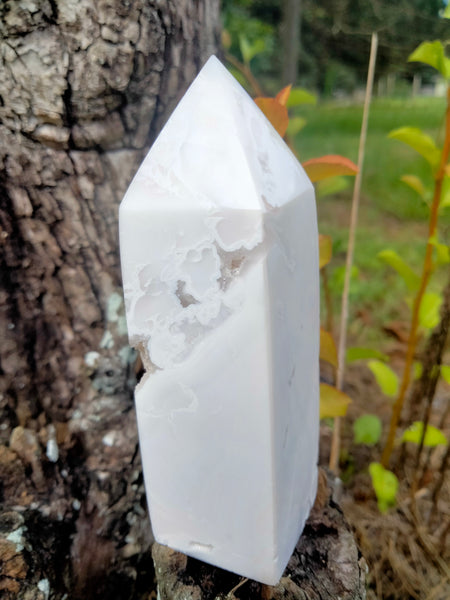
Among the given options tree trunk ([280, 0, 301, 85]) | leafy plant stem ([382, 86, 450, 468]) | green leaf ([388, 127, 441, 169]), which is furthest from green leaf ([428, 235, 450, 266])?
tree trunk ([280, 0, 301, 85])

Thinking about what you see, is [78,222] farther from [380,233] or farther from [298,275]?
[380,233]


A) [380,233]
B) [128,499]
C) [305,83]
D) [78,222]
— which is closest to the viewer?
[78,222]

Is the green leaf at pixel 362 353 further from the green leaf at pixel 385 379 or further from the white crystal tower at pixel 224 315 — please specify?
the white crystal tower at pixel 224 315

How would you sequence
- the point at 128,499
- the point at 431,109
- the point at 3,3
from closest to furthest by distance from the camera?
the point at 3,3
the point at 128,499
the point at 431,109

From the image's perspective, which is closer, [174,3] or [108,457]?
Result: [174,3]

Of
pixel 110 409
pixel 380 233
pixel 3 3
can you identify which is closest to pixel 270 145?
pixel 3 3
